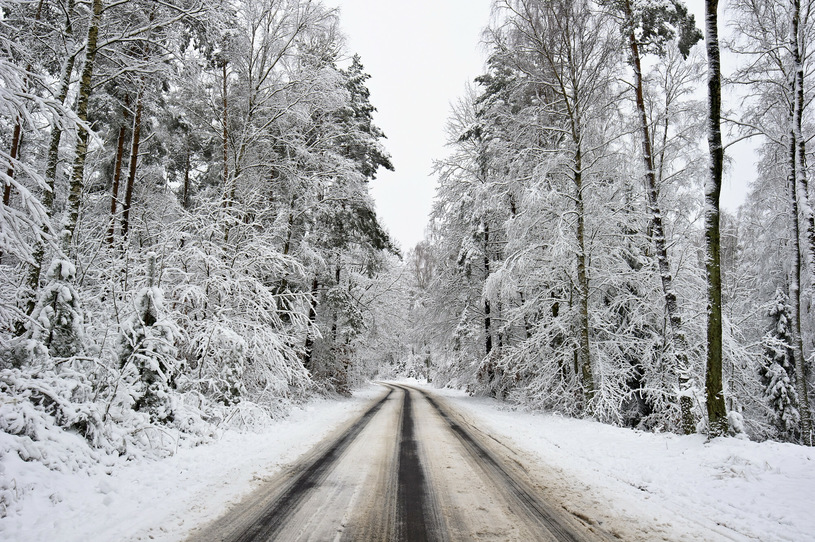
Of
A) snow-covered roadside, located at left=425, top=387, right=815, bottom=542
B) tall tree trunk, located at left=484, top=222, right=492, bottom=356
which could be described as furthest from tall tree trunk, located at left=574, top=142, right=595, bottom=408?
tall tree trunk, located at left=484, top=222, right=492, bottom=356

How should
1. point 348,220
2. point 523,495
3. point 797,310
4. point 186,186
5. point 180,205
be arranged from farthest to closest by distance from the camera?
point 186,186 < point 348,220 < point 180,205 < point 797,310 < point 523,495

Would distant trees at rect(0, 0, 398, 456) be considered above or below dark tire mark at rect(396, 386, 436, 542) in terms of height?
above

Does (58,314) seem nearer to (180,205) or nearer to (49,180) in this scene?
(49,180)

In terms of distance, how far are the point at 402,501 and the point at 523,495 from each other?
1356 millimetres

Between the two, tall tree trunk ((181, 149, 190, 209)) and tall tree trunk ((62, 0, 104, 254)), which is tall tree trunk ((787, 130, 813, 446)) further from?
tall tree trunk ((181, 149, 190, 209))

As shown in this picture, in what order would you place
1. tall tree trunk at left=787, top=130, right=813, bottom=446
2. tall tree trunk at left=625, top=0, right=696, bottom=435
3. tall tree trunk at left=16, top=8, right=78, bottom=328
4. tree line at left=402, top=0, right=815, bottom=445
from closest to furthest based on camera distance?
tall tree trunk at left=16, top=8, right=78, bottom=328 → tall tree trunk at left=625, top=0, right=696, bottom=435 → tree line at left=402, top=0, right=815, bottom=445 → tall tree trunk at left=787, top=130, right=813, bottom=446

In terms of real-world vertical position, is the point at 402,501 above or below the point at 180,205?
below

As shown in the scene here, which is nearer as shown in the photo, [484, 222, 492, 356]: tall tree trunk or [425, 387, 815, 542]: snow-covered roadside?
[425, 387, 815, 542]: snow-covered roadside

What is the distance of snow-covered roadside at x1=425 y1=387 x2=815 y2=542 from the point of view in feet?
11.6

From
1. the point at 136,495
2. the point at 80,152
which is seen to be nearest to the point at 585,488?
the point at 136,495

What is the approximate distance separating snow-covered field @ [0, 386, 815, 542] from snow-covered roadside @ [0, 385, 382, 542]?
10 millimetres

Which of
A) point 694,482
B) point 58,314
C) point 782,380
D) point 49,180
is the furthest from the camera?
point 782,380

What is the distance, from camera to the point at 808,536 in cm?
331

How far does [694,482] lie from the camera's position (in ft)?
15.7
